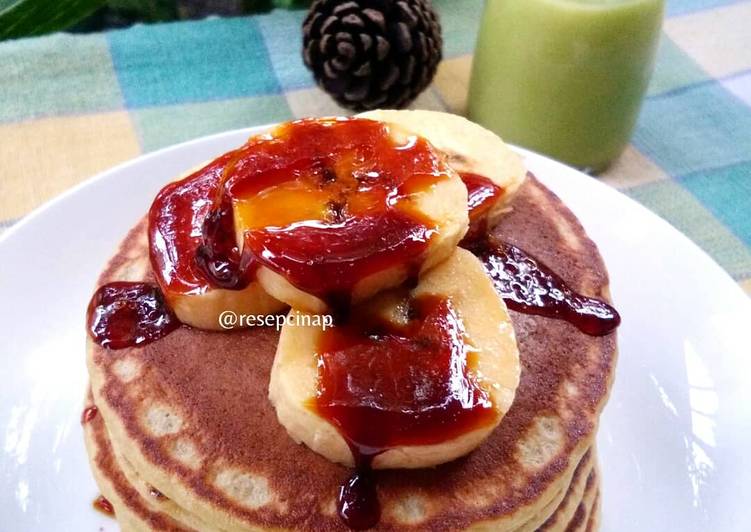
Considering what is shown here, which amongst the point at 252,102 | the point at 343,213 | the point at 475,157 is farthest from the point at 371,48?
the point at 343,213

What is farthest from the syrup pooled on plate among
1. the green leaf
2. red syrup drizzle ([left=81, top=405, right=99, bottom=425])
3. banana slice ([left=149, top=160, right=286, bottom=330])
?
the green leaf

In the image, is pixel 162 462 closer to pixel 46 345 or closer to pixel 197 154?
pixel 46 345

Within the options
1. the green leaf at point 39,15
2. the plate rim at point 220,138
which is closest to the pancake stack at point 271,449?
the plate rim at point 220,138

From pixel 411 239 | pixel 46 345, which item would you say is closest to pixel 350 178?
pixel 411 239

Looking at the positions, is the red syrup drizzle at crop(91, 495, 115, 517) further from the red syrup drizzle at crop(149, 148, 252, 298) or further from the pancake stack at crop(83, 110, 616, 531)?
the red syrup drizzle at crop(149, 148, 252, 298)

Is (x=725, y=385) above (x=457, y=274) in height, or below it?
below

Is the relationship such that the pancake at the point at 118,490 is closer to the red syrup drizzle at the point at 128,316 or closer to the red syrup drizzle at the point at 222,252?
the red syrup drizzle at the point at 128,316
